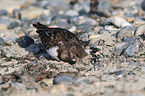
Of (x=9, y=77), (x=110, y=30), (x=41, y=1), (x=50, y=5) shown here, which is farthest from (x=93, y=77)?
(x=41, y=1)

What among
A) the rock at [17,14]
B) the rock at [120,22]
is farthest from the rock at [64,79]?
the rock at [17,14]

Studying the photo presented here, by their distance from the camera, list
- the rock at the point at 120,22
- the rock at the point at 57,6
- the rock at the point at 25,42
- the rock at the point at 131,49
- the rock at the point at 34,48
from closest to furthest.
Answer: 1. the rock at the point at 131,49
2. the rock at the point at 34,48
3. the rock at the point at 25,42
4. the rock at the point at 120,22
5. the rock at the point at 57,6

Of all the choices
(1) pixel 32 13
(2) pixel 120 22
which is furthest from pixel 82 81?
(1) pixel 32 13

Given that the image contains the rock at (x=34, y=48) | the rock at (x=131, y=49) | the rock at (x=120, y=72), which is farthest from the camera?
the rock at (x=34, y=48)

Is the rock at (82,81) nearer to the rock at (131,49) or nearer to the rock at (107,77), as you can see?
the rock at (107,77)

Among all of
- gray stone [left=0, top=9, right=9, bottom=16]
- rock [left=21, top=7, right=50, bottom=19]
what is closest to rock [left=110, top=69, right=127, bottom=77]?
rock [left=21, top=7, right=50, bottom=19]

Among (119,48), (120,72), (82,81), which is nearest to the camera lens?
(82,81)

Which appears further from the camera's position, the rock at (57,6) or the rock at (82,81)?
the rock at (57,6)

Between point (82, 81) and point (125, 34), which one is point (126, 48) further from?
point (82, 81)
